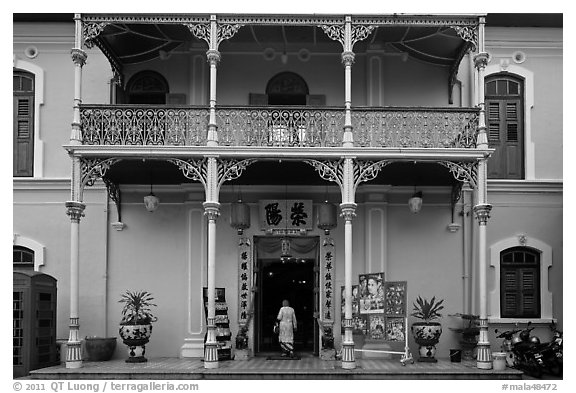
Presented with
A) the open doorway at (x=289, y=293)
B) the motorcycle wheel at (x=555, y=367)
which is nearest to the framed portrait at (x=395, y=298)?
the open doorway at (x=289, y=293)

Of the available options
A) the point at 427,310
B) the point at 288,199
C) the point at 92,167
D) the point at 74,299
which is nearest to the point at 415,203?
the point at 427,310

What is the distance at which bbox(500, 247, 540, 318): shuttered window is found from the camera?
17297 millimetres

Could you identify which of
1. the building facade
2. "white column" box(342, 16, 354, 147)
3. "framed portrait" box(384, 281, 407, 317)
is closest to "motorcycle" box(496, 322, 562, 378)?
the building facade

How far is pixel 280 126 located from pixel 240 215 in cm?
250

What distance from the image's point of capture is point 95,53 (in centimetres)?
1784

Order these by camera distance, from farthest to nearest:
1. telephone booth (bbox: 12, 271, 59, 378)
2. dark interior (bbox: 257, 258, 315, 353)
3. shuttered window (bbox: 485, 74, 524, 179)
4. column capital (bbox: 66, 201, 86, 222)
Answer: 1. dark interior (bbox: 257, 258, 315, 353)
2. shuttered window (bbox: 485, 74, 524, 179)
3. column capital (bbox: 66, 201, 86, 222)
4. telephone booth (bbox: 12, 271, 59, 378)

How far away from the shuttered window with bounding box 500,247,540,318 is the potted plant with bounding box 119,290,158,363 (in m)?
7.80

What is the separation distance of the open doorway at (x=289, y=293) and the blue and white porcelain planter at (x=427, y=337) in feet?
8.24

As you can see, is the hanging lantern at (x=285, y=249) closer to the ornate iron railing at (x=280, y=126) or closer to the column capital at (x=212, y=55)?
the ornate iron railing at (x=280, y=126)

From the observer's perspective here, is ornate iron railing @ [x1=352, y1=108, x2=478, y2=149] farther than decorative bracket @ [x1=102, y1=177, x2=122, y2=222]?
No

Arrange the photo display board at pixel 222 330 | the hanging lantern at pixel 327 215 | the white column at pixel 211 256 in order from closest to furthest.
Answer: the white column at pixel 211 256 → the photo display board at pixel 222 330 → the hanging lantern at pixel 327 215

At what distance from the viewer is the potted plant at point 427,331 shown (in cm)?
1593

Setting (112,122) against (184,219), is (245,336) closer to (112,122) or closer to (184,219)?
(184,219)

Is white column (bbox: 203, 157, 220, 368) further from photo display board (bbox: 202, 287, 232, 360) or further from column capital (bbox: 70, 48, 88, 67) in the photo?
column capital (bbox: 70, 48, 88, 67)
